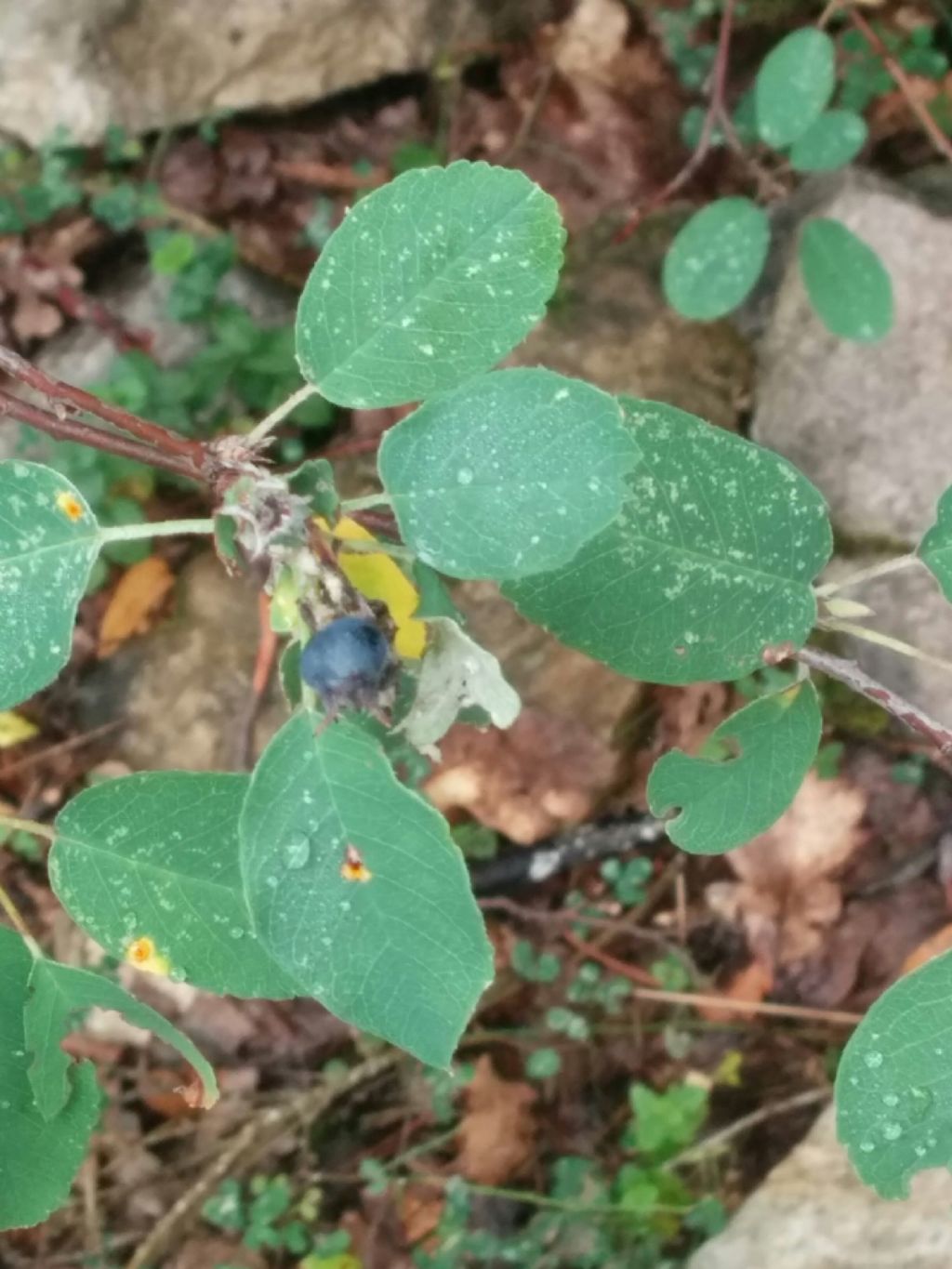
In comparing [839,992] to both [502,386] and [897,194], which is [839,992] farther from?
[502,386]

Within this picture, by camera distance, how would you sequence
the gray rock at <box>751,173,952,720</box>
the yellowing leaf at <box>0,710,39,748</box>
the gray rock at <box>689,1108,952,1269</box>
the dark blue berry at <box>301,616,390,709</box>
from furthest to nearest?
the yellowing leaf at <box>0,710,39,748</box>
the gray rock at <box>751,173,952,720</box>
the gray rock at <box>689,1108,952,1269</box>
the dark blue berry at <box>301,616,390,709</box>

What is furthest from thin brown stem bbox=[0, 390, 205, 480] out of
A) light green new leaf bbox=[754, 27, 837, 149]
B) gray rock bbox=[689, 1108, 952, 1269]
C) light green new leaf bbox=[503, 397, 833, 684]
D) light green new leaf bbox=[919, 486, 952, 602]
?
gray rock bbox=[689, 1108, 952, 1269]

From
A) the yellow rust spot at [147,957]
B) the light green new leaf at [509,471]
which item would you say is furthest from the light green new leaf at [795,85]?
the yellow rust spot at [147,957]

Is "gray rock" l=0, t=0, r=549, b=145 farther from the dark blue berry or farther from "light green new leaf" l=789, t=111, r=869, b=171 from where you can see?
the dark blue berry

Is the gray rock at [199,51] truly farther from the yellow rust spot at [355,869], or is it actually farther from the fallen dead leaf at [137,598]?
the yellow rust spot at [355,869]

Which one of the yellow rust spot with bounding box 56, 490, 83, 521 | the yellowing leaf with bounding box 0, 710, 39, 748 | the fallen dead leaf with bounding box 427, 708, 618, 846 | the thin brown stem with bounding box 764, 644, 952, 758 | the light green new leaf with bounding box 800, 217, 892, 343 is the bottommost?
the fallen dead leaf with bounding box 427, 708, 618, 846

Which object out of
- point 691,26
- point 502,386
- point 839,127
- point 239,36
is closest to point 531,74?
point 691,26
